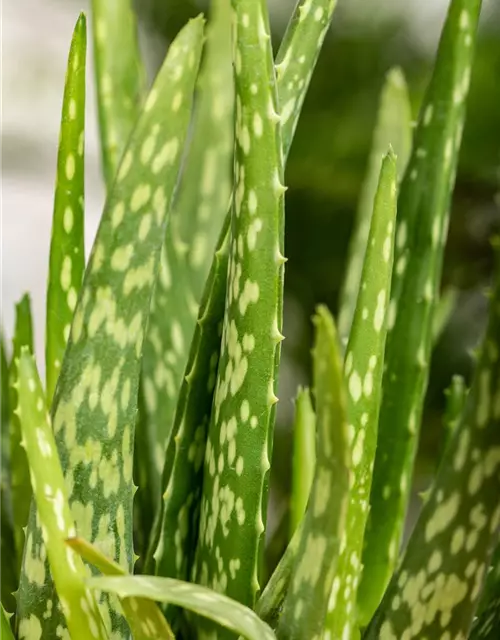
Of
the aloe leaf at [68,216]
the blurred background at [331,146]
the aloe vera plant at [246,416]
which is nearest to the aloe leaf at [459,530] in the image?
the aloe vera plant at [246,416]

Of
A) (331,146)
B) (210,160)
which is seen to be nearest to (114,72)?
(210,160)

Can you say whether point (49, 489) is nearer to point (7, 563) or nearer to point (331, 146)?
point (7, 563)

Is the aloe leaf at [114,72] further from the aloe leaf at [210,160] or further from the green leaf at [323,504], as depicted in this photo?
the green leaf at [323,504]

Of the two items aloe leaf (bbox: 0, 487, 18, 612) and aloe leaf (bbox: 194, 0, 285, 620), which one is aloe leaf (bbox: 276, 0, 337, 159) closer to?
aloe leaf (bbox: 194, 0, 285, 620)

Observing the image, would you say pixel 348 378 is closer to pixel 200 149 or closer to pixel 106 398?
pixel 106 398

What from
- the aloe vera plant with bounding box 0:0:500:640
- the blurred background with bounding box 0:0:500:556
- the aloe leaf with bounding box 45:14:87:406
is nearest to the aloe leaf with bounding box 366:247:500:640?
the aloe vera plant with bounding box 0:0:500:640

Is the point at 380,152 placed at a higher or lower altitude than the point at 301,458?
higher
